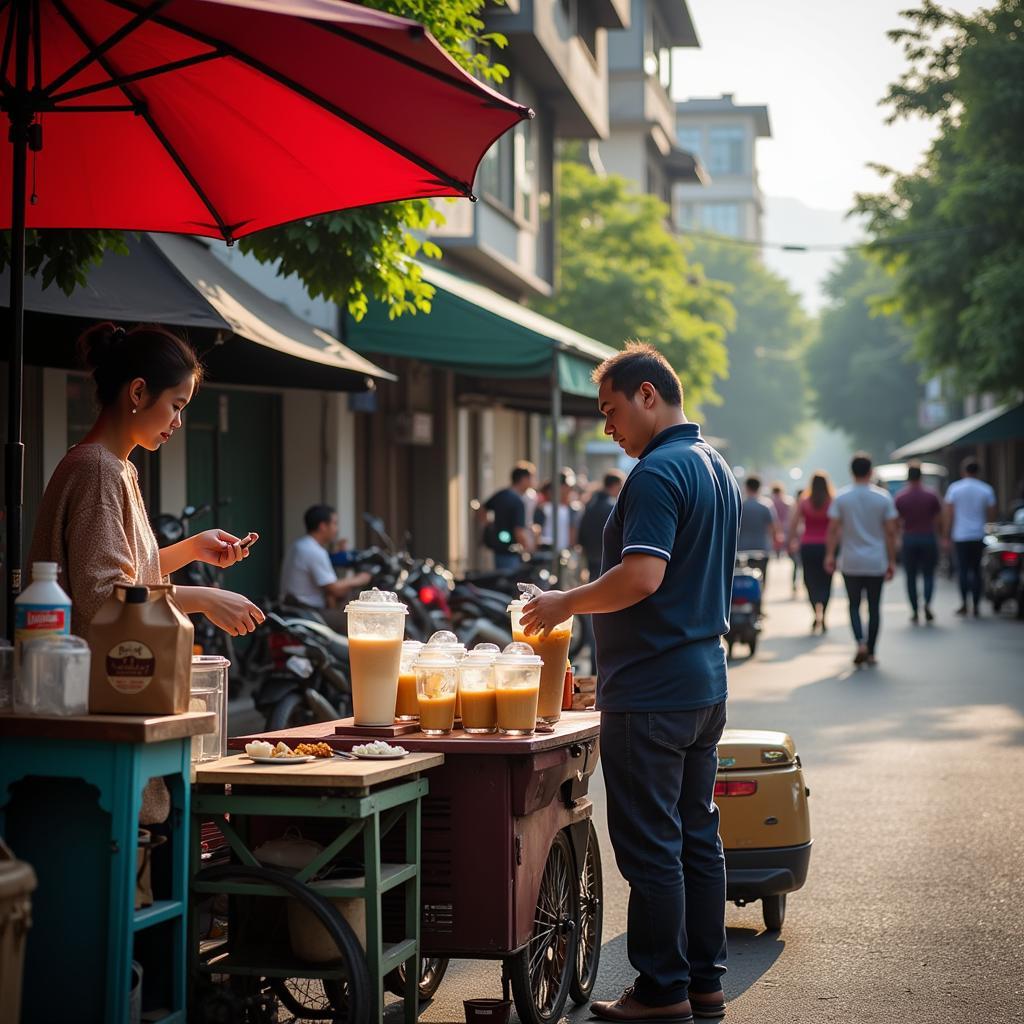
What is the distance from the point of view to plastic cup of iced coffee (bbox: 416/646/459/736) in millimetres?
5020

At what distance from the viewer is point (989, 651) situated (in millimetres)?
18859

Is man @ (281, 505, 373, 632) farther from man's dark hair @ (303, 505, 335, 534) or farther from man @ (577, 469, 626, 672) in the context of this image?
man @ (577, 469, 626, 672)

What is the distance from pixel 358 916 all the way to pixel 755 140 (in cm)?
10133

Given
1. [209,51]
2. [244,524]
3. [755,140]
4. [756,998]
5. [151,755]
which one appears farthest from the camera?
[755,140]

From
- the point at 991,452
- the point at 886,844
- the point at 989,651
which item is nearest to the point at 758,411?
the point at 991,452

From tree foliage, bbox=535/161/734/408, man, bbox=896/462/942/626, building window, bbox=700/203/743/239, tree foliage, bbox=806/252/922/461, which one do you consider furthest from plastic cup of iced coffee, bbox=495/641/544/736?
building window, bbox=700/203/743/239

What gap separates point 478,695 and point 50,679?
141 cm

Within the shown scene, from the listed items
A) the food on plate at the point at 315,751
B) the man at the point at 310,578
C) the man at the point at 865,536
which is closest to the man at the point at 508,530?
the man at the point at 865,536

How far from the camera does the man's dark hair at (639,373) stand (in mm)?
5441

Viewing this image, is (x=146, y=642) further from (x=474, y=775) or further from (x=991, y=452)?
(x=991, y=452)

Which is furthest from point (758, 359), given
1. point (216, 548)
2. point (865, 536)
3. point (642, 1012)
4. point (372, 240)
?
point (216, 548)

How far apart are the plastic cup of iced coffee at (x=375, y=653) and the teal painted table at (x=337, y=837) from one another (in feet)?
1.06

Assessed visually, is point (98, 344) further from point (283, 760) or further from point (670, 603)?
point (670, 603)

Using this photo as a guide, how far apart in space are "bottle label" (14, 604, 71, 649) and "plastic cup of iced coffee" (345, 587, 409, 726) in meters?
1.09
